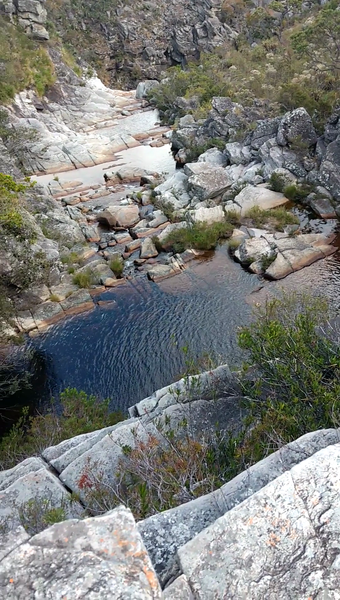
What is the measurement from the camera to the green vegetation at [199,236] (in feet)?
74.5

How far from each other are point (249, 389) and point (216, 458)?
6.45ft

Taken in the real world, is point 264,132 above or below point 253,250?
above

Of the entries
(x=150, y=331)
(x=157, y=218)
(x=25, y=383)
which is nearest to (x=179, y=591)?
(x=25, y=383)

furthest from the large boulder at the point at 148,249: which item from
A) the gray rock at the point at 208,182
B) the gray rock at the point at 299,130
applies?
the gray rock at the point at 299,130

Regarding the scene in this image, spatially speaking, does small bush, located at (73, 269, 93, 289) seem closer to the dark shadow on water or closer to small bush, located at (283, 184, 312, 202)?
the dark shadow on water

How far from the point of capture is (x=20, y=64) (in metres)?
45.8

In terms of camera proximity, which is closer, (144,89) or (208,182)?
(208,182)

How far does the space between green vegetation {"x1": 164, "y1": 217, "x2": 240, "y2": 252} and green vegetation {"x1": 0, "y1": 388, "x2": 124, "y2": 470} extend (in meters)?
12.3

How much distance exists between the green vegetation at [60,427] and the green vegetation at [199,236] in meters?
12.3

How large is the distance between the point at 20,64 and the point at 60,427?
46.6m

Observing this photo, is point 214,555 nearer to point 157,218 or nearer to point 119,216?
point 157,218

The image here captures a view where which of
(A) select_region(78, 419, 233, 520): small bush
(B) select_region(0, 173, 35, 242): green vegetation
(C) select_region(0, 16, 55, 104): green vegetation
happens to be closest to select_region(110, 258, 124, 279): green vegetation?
(B) select_region(0, 173, 35, 242): green vegetation

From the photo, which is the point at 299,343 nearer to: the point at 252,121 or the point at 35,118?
the point at 252,121

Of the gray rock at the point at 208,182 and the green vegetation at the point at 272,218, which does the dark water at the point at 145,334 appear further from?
the gray rock at the point at 208,182
